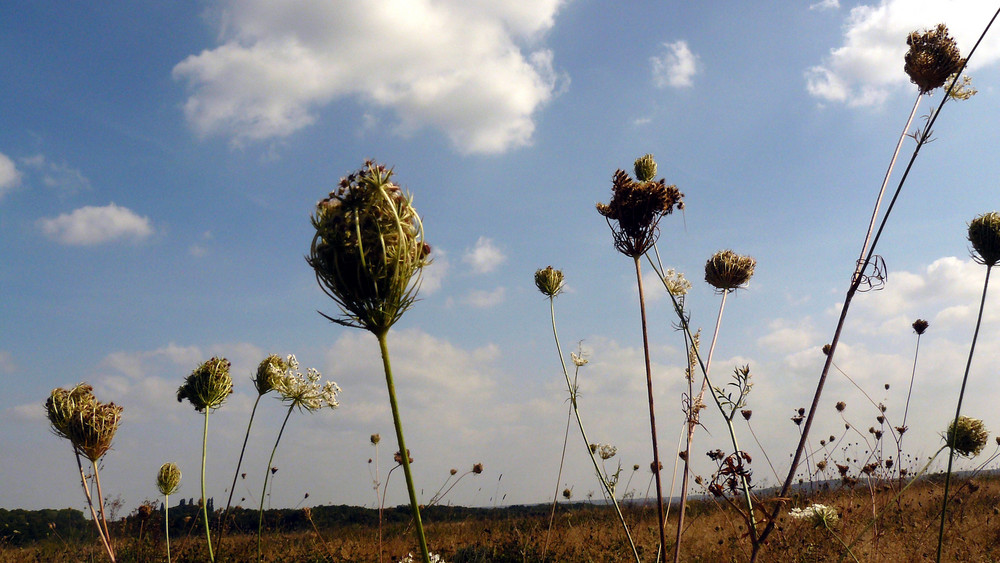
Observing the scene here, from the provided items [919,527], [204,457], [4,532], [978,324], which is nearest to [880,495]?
[919,527]

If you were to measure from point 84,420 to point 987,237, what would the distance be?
27.9 feet

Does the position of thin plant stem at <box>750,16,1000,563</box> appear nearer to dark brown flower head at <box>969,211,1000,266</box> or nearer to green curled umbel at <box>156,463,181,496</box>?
dark brown flower head at <box>969,211,1000,266</box>

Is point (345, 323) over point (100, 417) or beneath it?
over

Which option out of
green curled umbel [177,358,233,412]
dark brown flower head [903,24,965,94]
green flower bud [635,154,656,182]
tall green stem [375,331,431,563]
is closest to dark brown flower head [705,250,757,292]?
green flower bud [635,154,656,182]

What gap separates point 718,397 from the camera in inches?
179

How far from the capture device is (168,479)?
267 inches

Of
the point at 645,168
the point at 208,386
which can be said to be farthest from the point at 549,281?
the point at 208,386

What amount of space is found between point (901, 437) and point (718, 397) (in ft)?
20.1

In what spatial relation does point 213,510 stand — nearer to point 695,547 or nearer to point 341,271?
point 695,547

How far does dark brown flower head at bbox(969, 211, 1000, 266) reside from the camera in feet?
17.5

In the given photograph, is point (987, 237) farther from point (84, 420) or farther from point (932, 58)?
point (84, 420)

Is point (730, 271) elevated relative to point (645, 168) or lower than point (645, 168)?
lower

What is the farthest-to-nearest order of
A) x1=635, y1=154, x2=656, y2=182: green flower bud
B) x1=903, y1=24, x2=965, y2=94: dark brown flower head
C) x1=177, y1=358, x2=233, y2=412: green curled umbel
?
1. x1=177, y1=358, x2=233, y2=412: green curled umbel
2. x1=635, y1=154, x2=656, y2=182: green flower bud
3. x1=903, y1=24, x2=965, y2=94: dark brown flower head

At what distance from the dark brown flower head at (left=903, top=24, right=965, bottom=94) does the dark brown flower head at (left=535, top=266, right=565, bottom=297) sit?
4396 millimetres
